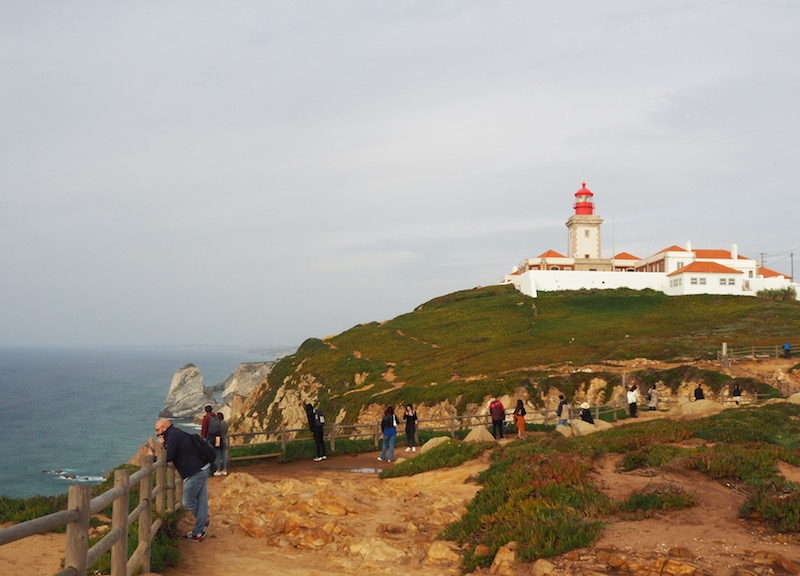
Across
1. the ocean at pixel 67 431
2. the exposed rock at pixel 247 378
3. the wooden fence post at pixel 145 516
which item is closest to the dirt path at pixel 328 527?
the wooden fence post at pixel 145 516

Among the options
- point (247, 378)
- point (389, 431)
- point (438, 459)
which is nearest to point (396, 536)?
point (438, 459)

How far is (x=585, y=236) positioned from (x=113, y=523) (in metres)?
114

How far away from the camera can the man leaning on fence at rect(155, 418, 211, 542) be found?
11008 mm

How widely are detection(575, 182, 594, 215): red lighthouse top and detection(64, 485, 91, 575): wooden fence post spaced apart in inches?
4583

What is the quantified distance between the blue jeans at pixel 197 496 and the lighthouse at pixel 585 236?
10865 cm

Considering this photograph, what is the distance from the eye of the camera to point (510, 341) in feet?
248

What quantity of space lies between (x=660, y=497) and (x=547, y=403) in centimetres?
3680

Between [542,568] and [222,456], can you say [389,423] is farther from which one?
[542,568]

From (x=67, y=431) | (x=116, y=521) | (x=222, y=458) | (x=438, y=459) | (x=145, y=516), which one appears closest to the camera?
(x=116, y=521)

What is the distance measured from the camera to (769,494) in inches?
437

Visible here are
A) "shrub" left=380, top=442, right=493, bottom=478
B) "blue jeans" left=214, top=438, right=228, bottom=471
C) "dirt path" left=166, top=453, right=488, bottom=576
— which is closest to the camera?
"dirt path" left=166, top=453, right=488, bottom=576

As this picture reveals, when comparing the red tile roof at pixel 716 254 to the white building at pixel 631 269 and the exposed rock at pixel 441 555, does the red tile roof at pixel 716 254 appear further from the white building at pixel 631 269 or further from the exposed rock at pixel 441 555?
the exposed rock at pixel 441 555

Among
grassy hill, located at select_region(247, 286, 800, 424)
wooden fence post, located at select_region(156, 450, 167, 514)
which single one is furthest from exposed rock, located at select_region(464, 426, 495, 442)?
grassy hill, located at select_region(247, 286, 800, 424)

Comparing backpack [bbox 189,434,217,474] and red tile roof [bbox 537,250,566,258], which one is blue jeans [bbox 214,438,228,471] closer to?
backpack [bbox 189,434,217,474]
